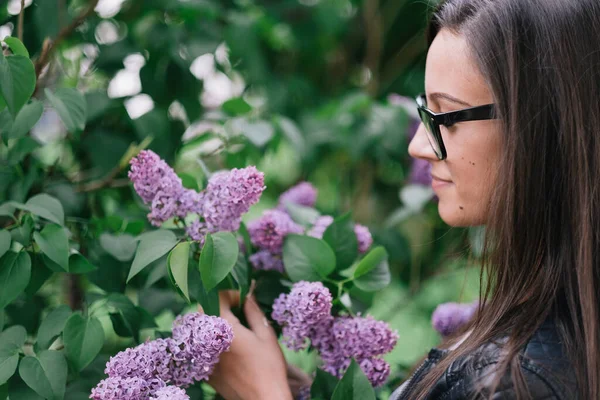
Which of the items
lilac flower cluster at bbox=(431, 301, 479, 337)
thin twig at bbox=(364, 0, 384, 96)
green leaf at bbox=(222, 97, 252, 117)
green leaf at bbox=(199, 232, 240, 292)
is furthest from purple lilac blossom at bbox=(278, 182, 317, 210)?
thin twig at bbox=(364, 0, 384, 96)

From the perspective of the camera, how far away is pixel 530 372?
0.67 metres

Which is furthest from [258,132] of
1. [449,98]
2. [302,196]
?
[449,98]

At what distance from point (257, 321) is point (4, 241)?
319 mm

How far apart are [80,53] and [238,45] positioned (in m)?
0.32

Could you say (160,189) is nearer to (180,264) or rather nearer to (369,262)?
(180,264)

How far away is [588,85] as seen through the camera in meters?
0.75

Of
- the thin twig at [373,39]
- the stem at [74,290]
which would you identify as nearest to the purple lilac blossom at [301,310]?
the stem at [74,290]

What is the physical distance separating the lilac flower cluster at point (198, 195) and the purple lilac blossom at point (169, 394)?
175mm

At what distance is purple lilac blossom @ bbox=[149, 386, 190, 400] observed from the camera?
0.68 m

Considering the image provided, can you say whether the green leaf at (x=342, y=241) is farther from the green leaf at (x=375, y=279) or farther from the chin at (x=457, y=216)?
the chin at (x=457, y=216)

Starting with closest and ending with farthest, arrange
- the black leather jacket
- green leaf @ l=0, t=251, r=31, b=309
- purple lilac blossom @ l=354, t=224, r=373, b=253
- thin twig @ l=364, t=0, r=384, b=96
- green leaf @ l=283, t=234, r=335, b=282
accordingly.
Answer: the black leather jacket < green leaf @ l=0, t=251, r=31, b=309 < green leaf @ l=283, t=234, r=335, b=282 < purple lilac blossom @ l=354, t=224, r=373, b=253 < thin twig @ l=364, t=0, r=384, b=96

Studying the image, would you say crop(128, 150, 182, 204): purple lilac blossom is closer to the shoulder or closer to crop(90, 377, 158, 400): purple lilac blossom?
crop(90, 377, 158, 400): purple lilac blossom

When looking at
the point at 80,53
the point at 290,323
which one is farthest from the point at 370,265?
the point at 80,53

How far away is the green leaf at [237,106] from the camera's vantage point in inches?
46.4
